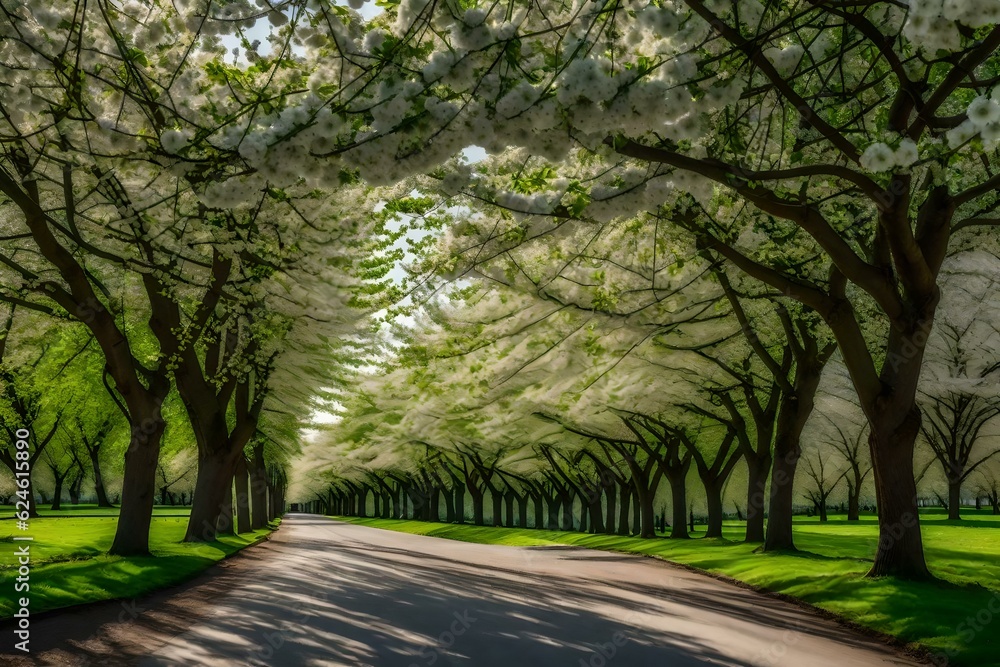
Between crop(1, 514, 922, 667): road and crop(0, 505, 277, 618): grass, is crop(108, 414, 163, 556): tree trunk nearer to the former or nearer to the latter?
crop(0, 505, 277, 618): grass

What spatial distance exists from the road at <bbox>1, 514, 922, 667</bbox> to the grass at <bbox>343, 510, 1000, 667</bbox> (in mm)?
561

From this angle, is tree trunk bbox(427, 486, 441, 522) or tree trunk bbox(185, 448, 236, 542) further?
tree trunk bbox(427, 486, 441, 522)

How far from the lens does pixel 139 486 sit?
17.5 m

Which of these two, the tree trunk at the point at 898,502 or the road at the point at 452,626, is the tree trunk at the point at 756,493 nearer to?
the road at the point at 452,626

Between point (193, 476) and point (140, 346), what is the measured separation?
43366 mm

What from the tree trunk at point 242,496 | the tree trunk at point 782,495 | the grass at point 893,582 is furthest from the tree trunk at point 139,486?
the tree trunk at point 242,496

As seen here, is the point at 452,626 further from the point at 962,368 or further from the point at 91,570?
the point at 962,368

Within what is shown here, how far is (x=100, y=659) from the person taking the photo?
802 centimetres

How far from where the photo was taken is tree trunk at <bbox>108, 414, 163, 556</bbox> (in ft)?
57.0

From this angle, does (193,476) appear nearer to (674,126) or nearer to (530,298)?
(530,298)

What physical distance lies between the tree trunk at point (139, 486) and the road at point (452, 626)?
1870mm

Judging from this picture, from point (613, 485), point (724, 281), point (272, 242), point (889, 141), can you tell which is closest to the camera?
point (889, 141)

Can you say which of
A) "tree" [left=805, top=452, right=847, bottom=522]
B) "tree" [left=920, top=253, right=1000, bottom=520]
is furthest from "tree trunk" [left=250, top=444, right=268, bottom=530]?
"tree" [left=805, top=452, right=847, bottom=522]

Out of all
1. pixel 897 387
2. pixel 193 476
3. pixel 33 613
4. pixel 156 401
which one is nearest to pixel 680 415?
pixel 897 387
